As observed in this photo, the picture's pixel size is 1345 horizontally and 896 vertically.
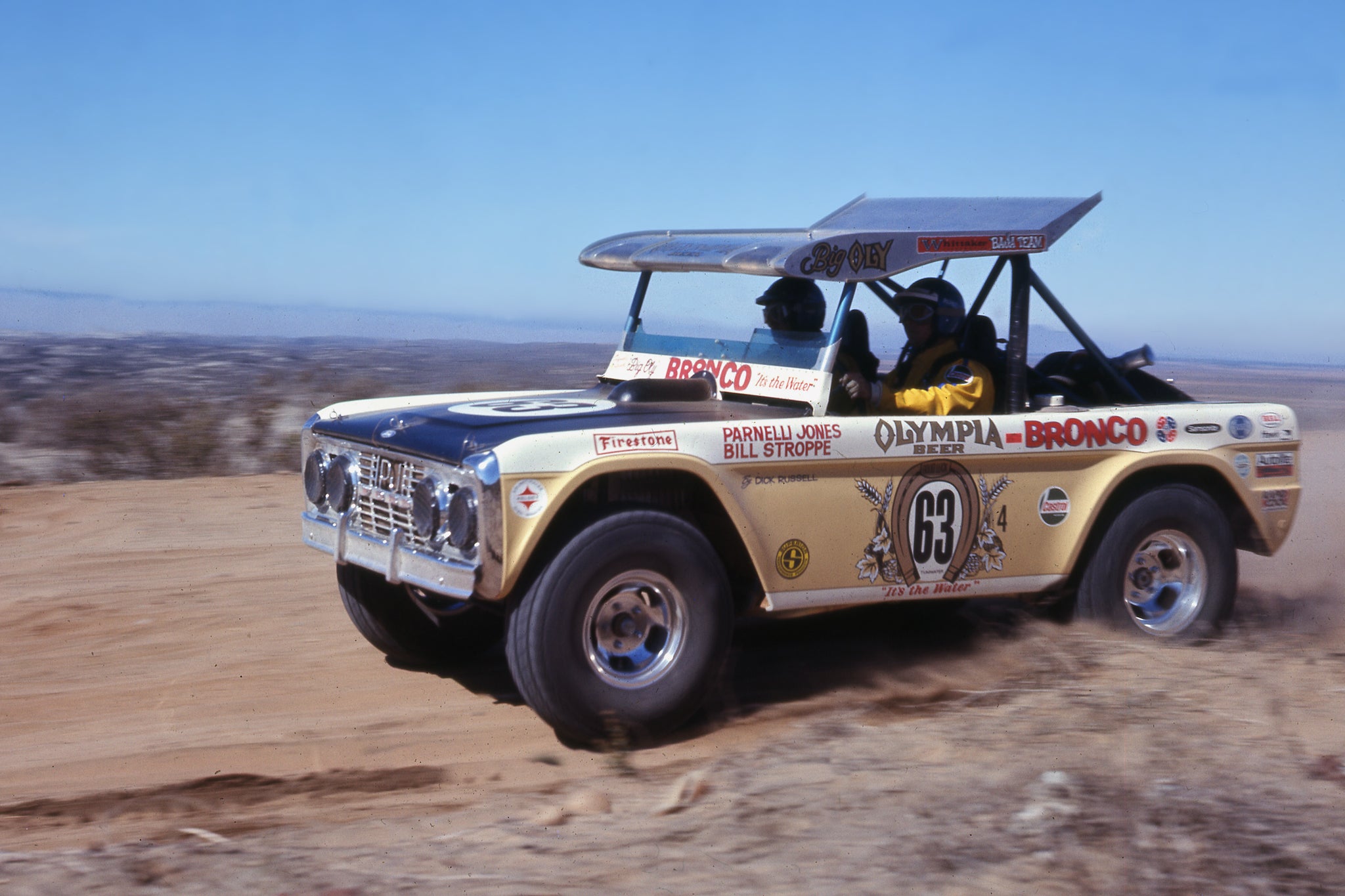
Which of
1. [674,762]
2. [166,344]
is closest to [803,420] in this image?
[674,762]

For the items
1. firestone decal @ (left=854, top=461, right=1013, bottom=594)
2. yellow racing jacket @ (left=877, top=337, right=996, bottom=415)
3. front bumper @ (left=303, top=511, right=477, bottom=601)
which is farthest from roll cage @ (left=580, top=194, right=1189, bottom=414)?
front bumper @ (left=303, top=511, right=477, bottom=601)

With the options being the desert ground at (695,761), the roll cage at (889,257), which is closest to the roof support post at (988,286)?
the roll cage at (889,257)

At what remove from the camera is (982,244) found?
539 cm

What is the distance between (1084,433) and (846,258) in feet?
4.43

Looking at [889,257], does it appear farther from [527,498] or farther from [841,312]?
[527,498]

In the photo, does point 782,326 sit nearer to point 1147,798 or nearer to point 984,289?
point 984,289

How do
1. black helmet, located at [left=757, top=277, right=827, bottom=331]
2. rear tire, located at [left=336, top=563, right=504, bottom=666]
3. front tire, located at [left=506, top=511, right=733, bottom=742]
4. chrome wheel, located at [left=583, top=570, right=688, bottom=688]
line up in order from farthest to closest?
rear tire, located at [left=336, top=563, right=504, bottom=666]
black helmet, located at [left=757, top=277, right=827, bottom=331]
chrome wheel, located at [left=583, top=570, right=688, bottom=688]
front tire, located at [left=506, top=511, right=733, bottom=742]

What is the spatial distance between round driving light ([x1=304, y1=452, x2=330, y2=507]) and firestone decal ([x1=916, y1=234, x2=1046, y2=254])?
8.35 feet

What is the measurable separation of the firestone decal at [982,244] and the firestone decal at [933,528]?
88cm

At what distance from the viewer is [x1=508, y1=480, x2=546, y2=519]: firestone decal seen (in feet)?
14.0

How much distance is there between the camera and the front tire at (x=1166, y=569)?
564cm

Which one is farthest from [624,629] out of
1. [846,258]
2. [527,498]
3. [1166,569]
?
[1166,569]

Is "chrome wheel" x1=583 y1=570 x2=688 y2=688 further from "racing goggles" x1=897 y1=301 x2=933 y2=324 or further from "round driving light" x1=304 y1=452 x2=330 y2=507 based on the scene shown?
"racing goggles" x1=897 y1=301 x2=933 y2=324

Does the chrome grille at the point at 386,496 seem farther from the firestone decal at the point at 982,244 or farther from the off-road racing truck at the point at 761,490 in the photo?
the firestone decal at the point at 982,244
